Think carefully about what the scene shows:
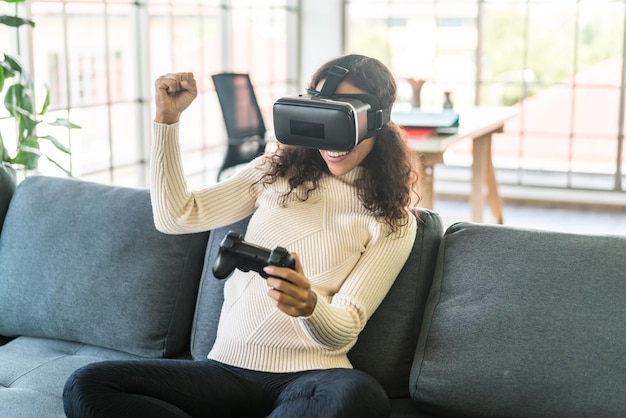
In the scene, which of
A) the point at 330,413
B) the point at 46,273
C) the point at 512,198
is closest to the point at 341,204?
the point at 330,413

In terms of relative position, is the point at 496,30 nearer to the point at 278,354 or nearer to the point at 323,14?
the point at 323,14

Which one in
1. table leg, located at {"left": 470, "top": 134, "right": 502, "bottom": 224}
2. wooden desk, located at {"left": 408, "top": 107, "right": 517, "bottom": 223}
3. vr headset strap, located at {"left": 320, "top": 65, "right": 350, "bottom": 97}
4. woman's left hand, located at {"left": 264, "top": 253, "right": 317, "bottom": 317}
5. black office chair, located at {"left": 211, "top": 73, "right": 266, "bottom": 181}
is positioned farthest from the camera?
table leg, located at {"left": 470, "top": 134, "right": 502, "bottom": 224}

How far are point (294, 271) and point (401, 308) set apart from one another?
453 millimetres

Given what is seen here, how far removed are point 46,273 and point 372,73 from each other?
3.34 feet

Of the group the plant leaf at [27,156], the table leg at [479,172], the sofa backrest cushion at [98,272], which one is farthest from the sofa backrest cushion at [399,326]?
the table leg at [479,172]

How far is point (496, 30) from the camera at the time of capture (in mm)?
6102

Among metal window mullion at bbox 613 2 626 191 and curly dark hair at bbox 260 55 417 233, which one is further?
metal window mullion at bbox 613 2 626 191

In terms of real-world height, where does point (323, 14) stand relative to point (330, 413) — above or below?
above

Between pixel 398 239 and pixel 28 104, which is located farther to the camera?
pixel 28 104

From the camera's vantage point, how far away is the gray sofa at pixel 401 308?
178cm

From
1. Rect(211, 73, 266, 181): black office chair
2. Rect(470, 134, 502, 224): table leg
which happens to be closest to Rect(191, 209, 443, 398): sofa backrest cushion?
Rect(211, 73, 266, 181): black office chair

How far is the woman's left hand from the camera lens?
159 cm

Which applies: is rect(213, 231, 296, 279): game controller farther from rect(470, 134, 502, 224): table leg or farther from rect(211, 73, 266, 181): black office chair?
rect(470, 134, 502, 224): table leg

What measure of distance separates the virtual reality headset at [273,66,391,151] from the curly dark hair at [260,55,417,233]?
7.3 inches
